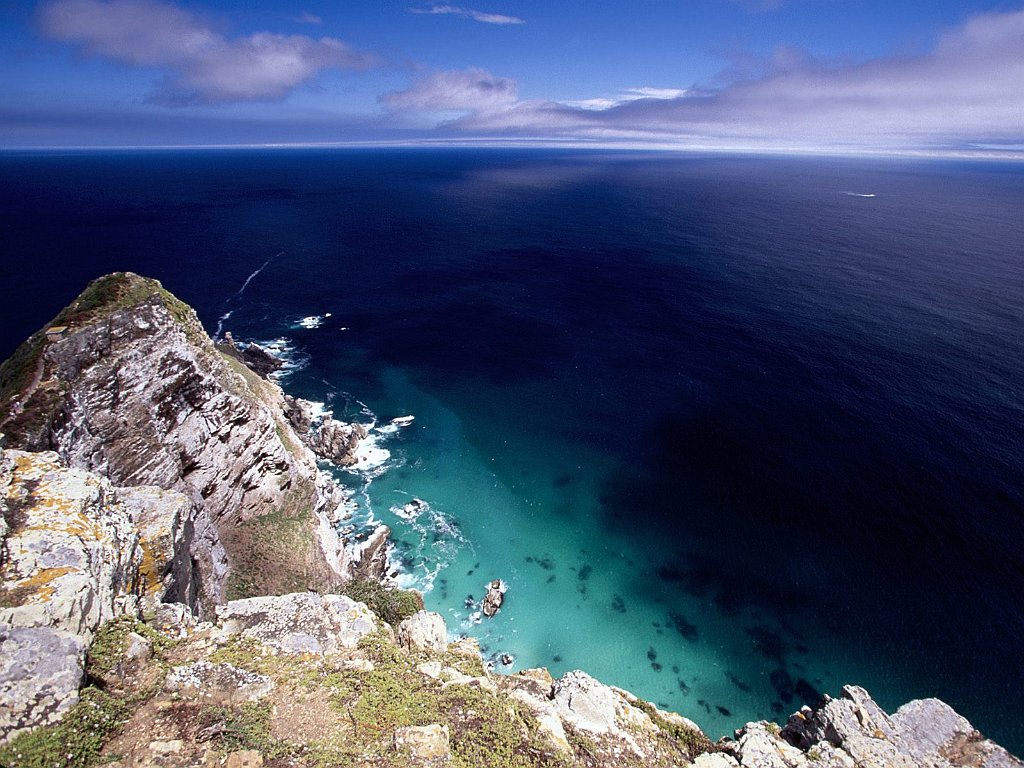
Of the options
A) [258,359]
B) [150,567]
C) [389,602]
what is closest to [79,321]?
[150,567]

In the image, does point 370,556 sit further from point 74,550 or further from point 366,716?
point 366,716

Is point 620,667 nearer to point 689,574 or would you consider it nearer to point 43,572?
point 689,574

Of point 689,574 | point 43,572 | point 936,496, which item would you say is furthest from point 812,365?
point 43,572

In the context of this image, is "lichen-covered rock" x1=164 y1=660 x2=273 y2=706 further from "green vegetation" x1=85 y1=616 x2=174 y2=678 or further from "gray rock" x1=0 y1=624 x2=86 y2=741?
"gray rock" x1=0 y1=624 x2=86 y2=741

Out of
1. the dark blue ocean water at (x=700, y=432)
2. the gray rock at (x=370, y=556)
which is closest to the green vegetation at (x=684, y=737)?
the dark blue ocean water at (x=700, y=432)

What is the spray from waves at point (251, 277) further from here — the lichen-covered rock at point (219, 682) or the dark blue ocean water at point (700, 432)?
the lichen-covered rock at point (219, 682)

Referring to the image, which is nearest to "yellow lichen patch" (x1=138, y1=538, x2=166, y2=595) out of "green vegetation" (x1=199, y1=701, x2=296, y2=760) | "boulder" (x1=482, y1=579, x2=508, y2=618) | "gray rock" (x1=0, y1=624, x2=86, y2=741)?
"gray rock" (x1=0, y1=624, x2=86, y2=741)
